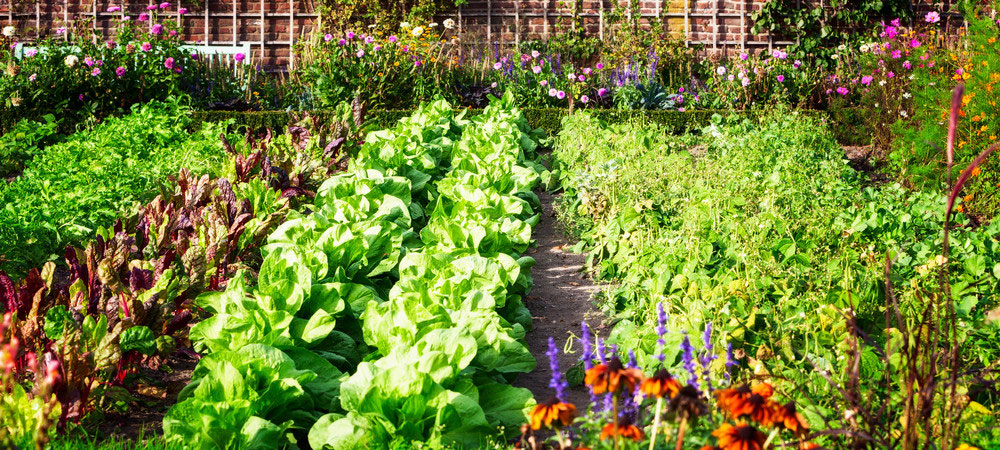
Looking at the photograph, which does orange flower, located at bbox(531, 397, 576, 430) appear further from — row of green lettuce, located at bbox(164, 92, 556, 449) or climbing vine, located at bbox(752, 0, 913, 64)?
climbing vine, located at bbox(752, 0, 913, 64)

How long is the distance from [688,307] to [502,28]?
36.8ft

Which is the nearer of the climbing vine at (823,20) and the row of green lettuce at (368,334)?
the row of green lettuce at (368,334)

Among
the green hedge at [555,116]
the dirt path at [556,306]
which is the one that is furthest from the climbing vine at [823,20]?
the dirt path at [556,306]

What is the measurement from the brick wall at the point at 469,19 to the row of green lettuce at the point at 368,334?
953cm

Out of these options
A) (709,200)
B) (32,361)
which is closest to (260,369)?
(32,361)

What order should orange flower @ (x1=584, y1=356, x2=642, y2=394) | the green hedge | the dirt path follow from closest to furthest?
orange flower @ (x1=584, y1=356, x2=642, y2=394) → the dirt path → the green hedge

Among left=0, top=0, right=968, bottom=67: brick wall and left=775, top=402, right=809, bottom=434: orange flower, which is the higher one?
left=0, top=0, right=968, bottom=67: brick wall

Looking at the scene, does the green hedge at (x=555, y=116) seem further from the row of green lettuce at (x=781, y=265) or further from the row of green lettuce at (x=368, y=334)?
the row of green lettuce at (x=368, y=334)

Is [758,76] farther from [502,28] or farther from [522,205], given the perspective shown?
[522,205]

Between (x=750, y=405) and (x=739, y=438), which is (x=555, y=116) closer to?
(x=750, y=405)

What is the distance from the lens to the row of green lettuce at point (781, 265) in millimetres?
2926

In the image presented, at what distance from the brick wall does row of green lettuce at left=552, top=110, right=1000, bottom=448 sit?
8.08 metres

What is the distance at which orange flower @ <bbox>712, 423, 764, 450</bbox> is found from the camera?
1.57 m

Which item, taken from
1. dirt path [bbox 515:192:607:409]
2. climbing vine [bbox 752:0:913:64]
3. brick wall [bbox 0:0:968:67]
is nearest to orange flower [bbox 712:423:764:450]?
dirt path [bbox 515:192:607:409]
